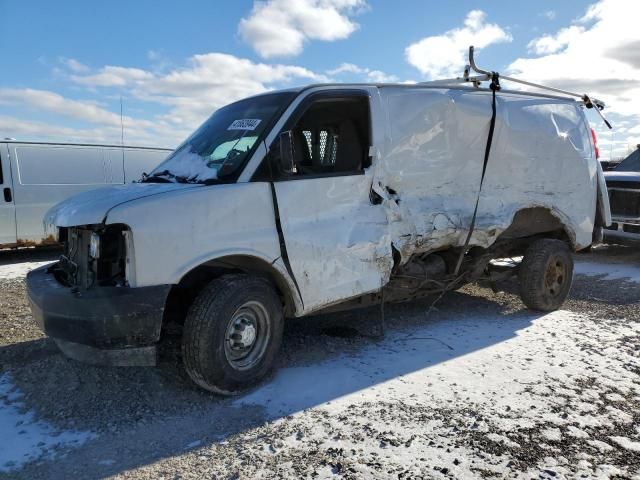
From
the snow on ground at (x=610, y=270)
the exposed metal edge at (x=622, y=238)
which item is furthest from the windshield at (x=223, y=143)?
the exposed metal edge at (x=622, y=238)

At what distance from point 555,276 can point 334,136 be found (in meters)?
3.39

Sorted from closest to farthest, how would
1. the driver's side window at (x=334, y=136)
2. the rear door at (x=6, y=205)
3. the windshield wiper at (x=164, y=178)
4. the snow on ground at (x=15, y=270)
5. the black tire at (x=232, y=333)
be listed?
the black tire at (x=232, y=333)
the windshield wiper at (x=164, y=178)
the driver's side window at (x=334, y=136)
the snow on ground at (x=15, y=270)
the rear door at (x=6, y=205)

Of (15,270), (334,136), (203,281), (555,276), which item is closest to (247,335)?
(203,281)

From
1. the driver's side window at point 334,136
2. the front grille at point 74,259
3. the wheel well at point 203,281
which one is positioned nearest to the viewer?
the front grille at point 74,259

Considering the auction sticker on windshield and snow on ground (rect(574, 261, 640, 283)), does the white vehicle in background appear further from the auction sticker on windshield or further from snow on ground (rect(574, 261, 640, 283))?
snow on ground (rect(574, 261, 640, 283))

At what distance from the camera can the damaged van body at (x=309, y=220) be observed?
3459mm

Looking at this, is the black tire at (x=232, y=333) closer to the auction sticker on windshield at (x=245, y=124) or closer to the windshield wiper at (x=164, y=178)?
the windshield wiper at (x=164, y=178)

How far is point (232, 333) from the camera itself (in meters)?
3.82

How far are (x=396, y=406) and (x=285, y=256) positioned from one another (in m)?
1.35

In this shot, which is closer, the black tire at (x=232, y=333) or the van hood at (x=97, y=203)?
the van hood at (x=97, y=203)

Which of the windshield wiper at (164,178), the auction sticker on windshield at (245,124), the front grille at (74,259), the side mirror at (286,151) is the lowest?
the front grille at (74,259)

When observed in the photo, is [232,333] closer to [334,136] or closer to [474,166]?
[334,136]

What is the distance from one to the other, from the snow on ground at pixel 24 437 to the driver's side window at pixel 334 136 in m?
2.57

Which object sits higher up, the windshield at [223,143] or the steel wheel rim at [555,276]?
the windshield at [223,143]
